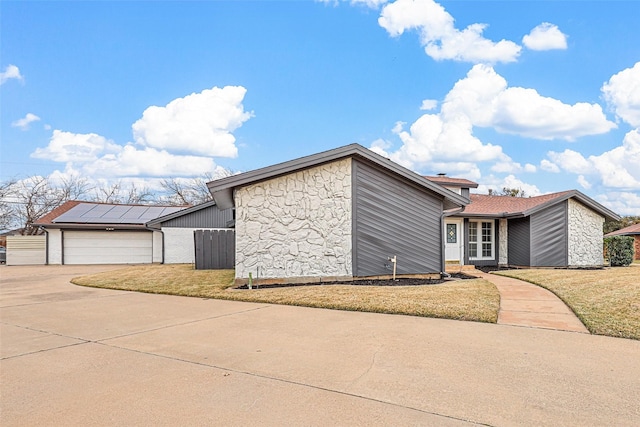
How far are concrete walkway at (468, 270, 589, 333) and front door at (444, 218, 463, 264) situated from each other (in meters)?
7.65

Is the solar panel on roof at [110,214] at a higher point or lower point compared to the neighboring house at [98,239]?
higher

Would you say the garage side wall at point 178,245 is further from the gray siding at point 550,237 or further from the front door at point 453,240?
the gray siding at point 550,237

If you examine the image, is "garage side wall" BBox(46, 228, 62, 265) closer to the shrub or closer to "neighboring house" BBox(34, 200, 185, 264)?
"neighboring house" BBox(34, 200, 185, 264)

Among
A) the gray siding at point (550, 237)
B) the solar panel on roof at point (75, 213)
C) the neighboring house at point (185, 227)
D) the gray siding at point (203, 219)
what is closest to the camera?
the gray siding at point (550, 237)

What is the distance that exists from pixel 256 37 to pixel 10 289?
12158 mm

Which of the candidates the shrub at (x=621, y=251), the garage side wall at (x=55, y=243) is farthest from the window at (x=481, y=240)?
the garage side wall at (x=55, y=243)

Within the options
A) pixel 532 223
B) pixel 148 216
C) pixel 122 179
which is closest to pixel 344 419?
pixel 532 223

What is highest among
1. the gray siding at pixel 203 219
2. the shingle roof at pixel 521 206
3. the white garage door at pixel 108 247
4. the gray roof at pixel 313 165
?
the gray roof at pixel 313 165

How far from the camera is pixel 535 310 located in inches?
292

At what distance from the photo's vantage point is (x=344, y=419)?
3.12 meters

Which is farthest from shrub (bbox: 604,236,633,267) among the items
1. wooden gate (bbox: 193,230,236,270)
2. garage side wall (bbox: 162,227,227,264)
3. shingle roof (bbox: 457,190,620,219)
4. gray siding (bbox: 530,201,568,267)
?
garage side wall (bbox: 162,227,227,264)

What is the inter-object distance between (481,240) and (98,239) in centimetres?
2216

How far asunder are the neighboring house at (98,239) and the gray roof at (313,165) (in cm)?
1534

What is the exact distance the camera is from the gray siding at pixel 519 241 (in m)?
17.4
